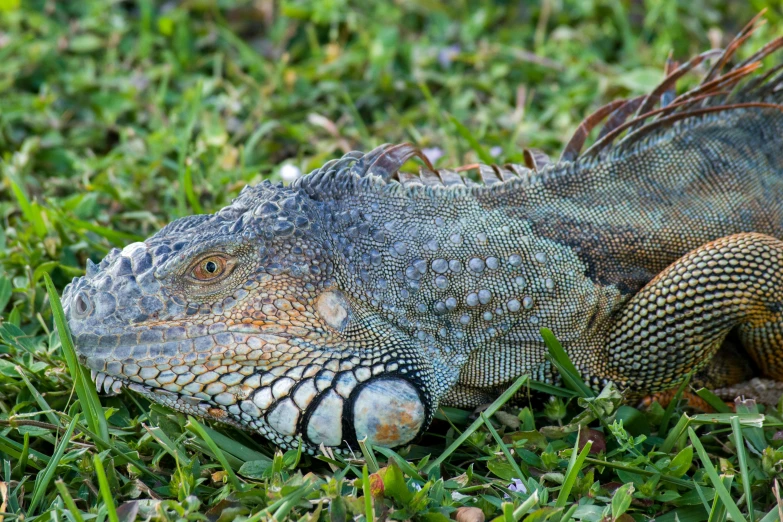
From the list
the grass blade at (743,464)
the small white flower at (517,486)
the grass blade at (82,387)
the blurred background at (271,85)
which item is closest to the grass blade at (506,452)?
the small white flower at (517,486)

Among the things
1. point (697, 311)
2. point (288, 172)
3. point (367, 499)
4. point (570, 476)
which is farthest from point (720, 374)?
point (288, 172)

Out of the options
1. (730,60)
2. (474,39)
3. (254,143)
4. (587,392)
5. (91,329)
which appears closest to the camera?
(91,329)

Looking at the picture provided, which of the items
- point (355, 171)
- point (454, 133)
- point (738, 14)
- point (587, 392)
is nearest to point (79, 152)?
point (454, 133)

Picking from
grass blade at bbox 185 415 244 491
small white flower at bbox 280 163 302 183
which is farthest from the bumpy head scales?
small white flower at bbox 280 163 302 183

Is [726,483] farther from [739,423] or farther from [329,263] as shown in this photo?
[329,263]

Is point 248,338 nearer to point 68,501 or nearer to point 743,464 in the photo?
point 68,501

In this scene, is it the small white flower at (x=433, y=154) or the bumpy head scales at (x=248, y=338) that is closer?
the bumpy head scales at (x=248, y=338)

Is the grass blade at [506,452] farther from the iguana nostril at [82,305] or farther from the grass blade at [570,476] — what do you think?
the iguana nostril at [82,305]
